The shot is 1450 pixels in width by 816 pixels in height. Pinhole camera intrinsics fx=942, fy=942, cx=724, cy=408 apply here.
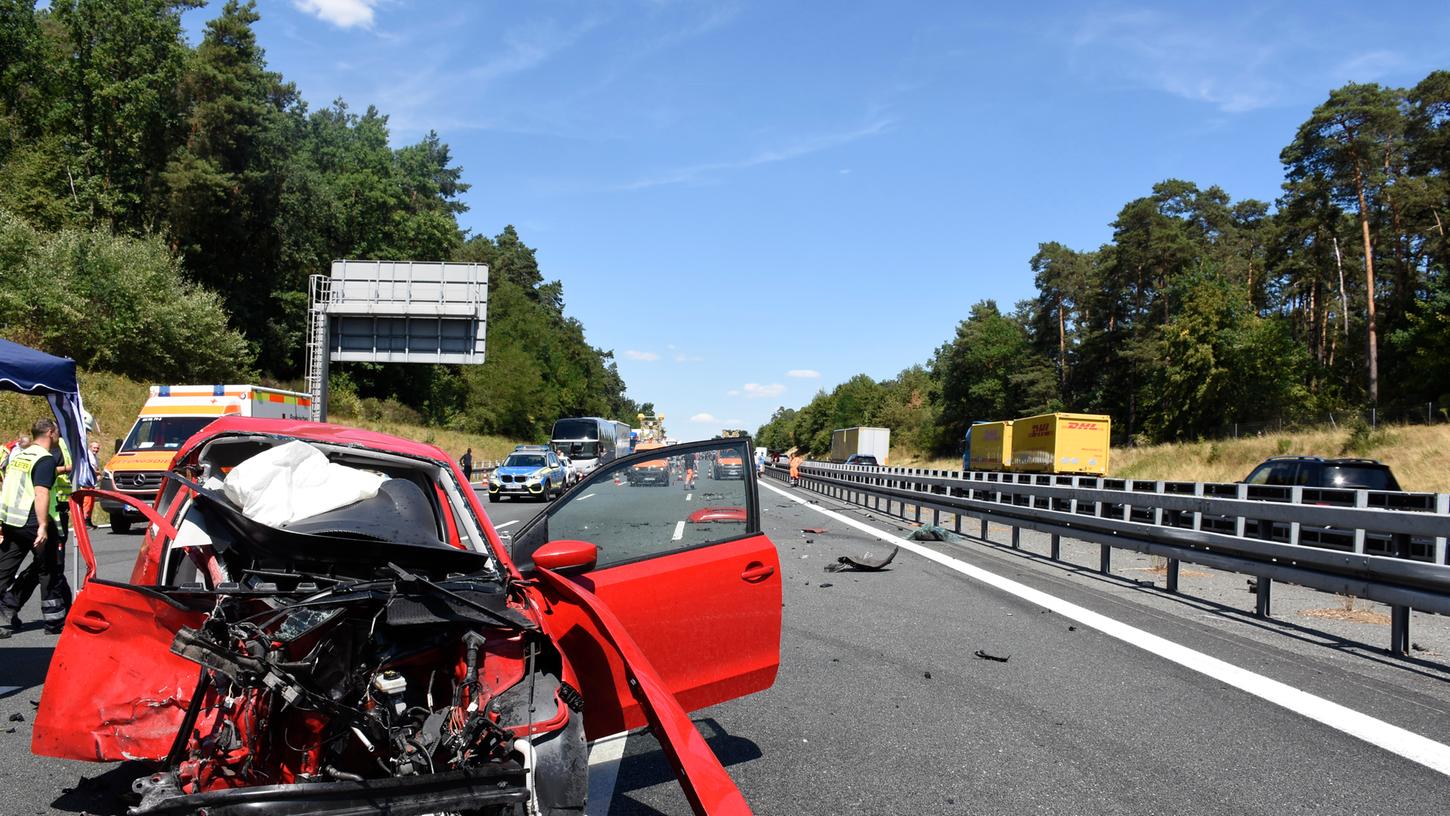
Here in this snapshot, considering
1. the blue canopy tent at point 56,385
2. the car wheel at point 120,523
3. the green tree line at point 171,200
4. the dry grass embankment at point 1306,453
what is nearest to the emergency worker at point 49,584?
the blue canopy tent at point 56,385

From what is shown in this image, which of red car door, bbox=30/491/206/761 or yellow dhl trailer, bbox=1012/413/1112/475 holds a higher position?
yellow dhl trailer, bbox=1012/413/1112/475

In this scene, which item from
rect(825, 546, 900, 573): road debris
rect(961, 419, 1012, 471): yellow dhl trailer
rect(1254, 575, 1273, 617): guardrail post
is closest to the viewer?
rect(1254, 575, 1273, 617): guardrail post

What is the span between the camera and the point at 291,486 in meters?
3.65

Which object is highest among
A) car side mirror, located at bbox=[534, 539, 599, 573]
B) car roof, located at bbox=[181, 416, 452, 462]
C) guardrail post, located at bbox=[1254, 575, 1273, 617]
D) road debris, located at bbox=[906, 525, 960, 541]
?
car roof, located at bbox=[181, 416, 452, 462]

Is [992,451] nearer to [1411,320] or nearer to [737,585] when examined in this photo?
[1411,320]

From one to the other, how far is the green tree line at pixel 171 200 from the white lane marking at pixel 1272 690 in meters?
35.0

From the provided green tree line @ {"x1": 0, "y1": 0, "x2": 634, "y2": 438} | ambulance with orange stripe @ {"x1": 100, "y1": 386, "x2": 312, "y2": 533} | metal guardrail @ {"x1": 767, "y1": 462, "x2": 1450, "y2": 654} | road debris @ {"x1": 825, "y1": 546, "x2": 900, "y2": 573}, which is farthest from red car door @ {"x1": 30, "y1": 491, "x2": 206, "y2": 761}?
green tree line @ {"x1": 0, "y1": 0, "x2": 634, "y2": 438}

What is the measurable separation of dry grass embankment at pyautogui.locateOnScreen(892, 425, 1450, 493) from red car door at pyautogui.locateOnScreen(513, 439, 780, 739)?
30124 mm

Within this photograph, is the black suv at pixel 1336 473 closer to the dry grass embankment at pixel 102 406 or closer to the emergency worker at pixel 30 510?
the emergency worker at pixel 30 510

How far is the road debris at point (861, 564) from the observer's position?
1175cm

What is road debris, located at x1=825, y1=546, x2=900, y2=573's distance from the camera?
38.5 ft

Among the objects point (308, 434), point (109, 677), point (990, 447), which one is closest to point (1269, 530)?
point (308, 434)

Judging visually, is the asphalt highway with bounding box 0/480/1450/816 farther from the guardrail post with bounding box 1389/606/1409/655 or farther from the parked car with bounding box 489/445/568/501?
the parked car with bounding box 489/445/568/501

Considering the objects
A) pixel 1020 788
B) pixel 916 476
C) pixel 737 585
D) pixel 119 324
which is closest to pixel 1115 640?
pixel 1020 788
